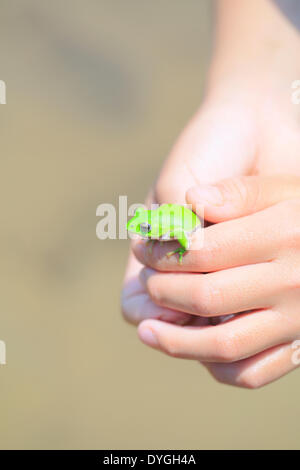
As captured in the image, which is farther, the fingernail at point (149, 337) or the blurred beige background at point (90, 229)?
the blurred beige background at point (90, 229)

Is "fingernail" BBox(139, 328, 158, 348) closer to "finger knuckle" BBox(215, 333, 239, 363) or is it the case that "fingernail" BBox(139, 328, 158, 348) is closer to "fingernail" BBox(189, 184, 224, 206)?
"finger knuckle" BBox(215, 333, 239, 363)

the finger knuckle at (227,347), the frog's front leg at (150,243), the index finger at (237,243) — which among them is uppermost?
the frog's front leg at (150,243)

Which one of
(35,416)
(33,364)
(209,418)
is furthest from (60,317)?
(209,418)

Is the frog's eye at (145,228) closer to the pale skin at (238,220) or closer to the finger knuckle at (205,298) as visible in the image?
the pale skin at (238,220)

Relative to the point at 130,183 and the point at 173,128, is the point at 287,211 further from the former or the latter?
the point at 173,128

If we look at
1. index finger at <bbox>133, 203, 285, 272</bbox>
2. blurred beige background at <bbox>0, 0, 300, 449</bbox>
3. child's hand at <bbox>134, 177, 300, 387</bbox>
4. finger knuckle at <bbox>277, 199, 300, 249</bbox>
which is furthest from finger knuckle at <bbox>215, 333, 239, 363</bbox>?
blurred beige background at <bbox>0, 0, 300, 449</bbox>

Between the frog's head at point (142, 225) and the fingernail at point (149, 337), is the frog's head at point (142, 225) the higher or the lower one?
the higher one

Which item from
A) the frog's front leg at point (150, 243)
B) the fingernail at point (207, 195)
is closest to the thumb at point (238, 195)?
the fingernail at point (207, 195)

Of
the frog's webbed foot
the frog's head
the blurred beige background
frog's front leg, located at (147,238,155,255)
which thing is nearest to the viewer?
the frog's head
